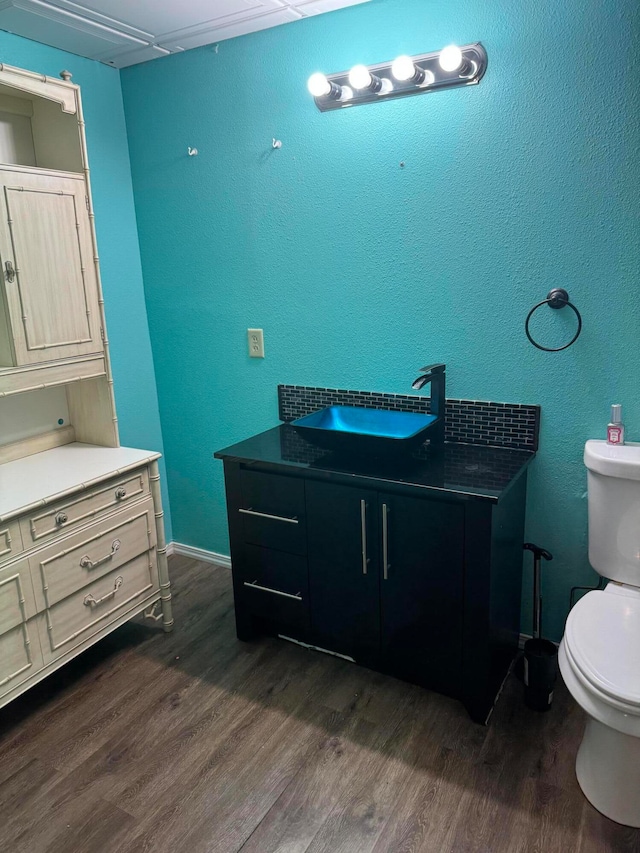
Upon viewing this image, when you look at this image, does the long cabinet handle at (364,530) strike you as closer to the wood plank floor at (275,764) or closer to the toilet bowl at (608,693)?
the wood plank floor at (275,764)

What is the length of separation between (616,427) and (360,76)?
A: 136cm

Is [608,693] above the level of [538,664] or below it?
above

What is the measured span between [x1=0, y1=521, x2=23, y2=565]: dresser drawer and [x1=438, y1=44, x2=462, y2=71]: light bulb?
1.86 metres

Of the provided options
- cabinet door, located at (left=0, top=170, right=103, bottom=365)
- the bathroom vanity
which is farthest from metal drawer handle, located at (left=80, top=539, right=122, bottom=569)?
cabinet door, located at (left=0, top=170, right=103, bottom=365)

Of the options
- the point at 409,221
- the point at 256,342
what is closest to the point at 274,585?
the point at 256,342

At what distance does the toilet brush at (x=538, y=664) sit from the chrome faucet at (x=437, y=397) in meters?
0.48

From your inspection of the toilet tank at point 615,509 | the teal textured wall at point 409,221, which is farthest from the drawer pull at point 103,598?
the toilet tank at point 615,509

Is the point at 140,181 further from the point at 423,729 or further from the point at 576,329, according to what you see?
the point at 423,729

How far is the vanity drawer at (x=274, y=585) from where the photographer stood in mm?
2166

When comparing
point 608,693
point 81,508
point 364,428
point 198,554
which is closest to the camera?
point 608,693

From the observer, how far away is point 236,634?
2402 millimetres

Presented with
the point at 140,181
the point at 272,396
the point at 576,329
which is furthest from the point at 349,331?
the point at 140,181

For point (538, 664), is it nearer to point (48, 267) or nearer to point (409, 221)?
point (409, 221)

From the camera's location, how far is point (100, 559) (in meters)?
2.12
